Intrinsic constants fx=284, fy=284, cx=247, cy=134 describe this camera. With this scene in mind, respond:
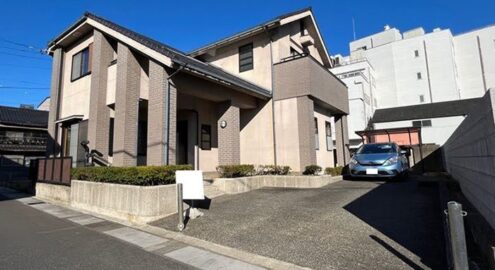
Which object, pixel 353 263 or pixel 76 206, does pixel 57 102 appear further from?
pixel 353 263

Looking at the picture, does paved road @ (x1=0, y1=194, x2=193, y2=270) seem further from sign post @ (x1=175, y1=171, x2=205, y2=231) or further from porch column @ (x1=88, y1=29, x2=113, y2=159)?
porch column @ (x1=88, y1=29, x2=113, y2=159)

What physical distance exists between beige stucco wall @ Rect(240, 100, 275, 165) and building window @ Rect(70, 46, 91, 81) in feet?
23.9

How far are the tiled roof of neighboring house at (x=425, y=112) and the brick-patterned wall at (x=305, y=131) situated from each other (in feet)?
81.0

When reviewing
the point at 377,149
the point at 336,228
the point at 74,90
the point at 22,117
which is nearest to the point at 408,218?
the point at 336,228

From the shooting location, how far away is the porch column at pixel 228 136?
1118 cm

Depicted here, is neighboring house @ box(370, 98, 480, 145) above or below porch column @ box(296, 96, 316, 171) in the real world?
above

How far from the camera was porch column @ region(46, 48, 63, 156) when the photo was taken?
13477 mm

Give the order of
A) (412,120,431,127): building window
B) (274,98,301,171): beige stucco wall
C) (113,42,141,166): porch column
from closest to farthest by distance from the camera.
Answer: (113,42,141,166): porch column < (274,98,301,171): beige stucco wall < (412,120,431,127): building window

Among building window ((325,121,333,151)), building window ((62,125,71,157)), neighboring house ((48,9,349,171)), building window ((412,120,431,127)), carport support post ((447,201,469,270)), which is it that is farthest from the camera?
building window ((412,120,431,127))

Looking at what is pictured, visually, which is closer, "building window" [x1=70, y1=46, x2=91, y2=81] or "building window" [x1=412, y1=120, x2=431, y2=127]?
"building window" [x1=70, y1=46, x2=91, y2=81]

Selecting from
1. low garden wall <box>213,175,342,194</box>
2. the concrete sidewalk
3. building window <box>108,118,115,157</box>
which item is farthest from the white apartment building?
the concrete sidewalk

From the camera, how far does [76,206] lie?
877 centimetres

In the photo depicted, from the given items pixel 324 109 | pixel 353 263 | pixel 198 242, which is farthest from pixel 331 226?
pixel 324 109

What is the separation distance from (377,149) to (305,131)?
9.50ft
